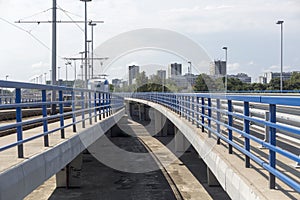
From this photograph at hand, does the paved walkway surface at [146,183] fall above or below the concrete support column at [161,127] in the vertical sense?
below

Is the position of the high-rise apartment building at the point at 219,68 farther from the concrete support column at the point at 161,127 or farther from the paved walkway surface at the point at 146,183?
the paved walkway surface at the point at 146,183

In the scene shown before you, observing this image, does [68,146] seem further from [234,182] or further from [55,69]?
[55,69]

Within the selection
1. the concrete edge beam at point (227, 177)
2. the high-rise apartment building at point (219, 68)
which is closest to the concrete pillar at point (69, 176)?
the concrete edge beam at point (227, 177)

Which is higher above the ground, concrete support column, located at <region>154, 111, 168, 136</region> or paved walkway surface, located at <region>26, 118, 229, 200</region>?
concrete support column, located at <region>154, 111, 168, 136</region>

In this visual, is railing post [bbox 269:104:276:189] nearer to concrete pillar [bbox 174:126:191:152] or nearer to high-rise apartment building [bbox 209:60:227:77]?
concrete pillar [bbox 174:126:191:152]

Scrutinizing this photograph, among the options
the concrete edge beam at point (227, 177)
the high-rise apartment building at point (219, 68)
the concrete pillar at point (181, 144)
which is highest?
the high-rise apartment building at point (219, 68)

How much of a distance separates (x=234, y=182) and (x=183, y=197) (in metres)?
8.95

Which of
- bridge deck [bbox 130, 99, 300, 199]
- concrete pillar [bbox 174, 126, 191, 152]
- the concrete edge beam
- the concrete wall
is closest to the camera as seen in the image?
bridge deck [bbox 130, 99, 300, 199]

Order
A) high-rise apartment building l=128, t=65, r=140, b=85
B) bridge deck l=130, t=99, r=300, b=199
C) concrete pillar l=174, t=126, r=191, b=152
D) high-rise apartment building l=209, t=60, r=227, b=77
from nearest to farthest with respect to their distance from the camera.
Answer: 1. bridge deck l=130, t=99, r=300, b=199
2. concrete pillar l=174, t=126, r=191, b=152
3. high-rise apartment building l=209, t=60, r=227, b=77
4. high-rise apartment building l=128, t=65, r=140, b=85

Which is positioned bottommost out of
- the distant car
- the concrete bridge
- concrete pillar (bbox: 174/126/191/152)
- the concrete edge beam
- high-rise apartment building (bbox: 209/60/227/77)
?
concrete pillar (bbox: 174/126/191/152)

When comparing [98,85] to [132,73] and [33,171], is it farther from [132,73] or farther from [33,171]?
[132,73]

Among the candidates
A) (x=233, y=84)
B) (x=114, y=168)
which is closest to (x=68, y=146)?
(x=114, y=168)

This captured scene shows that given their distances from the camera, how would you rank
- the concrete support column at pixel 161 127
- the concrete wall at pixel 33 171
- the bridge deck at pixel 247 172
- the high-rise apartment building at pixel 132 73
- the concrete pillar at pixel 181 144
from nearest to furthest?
1. the bridge deck at pixel 247 172
2. the concrete wall at pixel 33 171
3. the concrete pillar at pixel 181 144
4. the concrete support column at pixel 161 127
5. the high-rise apartment building at pixel 132 73

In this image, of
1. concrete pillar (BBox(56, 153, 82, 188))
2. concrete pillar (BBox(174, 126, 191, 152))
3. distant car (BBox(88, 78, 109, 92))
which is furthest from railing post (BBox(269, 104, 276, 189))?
distant car (BBox(88, 78, 109, 92))
